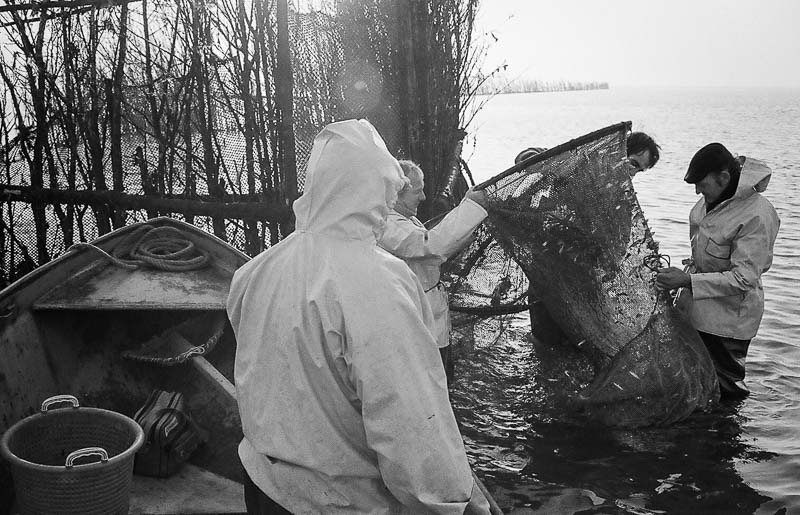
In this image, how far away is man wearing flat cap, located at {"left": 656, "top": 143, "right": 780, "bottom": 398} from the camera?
4.81m

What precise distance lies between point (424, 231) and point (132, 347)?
203 centimetres

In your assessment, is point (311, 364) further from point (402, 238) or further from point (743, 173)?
point (743, 173)

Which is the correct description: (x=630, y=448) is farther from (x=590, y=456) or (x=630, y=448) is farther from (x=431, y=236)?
(x=431, y=236)

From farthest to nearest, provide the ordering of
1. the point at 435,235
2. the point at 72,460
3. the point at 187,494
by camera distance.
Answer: the point at 435,235, the point at 187,494, the point at 72,460

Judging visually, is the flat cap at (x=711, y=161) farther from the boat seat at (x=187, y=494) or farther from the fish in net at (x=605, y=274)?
the boat seat at (x=187, y=494)

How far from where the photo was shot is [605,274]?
484 centimetres

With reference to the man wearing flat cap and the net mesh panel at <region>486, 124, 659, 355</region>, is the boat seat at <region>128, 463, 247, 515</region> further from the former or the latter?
the man wearing flat cap

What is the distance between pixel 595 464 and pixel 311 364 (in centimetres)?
337

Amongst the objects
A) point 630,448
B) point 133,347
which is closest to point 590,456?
point 630,448

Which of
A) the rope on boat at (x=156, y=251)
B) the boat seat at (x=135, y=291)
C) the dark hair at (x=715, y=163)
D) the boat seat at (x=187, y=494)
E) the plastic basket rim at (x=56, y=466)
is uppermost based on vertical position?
the dark hair at (x=715, y=163)

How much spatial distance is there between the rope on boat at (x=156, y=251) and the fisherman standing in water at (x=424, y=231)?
57.4 inches

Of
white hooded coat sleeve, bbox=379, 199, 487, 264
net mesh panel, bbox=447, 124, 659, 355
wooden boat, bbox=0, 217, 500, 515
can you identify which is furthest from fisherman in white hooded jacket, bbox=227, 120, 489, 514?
net mesh panel, bbox=447, 124, 659, 355

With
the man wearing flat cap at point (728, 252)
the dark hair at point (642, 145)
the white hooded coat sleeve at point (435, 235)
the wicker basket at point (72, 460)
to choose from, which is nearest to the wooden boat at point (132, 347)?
the wicker basket at point (72, 460)

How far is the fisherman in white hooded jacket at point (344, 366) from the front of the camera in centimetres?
202
